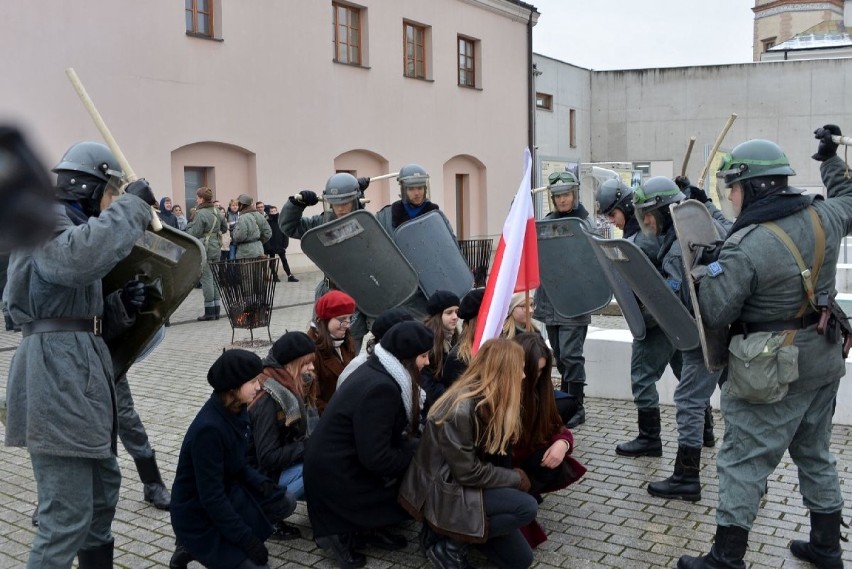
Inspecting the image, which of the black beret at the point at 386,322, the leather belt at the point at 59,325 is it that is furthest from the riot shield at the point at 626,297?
the leather belt at the point at 59,325

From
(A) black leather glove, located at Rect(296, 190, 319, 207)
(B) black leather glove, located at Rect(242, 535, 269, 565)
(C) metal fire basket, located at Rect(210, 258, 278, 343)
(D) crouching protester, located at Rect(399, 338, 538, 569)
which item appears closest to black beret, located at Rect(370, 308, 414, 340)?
(D) crouching protester, located at Rect(399, 338, 538, 569)

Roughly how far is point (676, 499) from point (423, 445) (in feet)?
5.19

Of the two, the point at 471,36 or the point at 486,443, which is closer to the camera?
the point at 486,443

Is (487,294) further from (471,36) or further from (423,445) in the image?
(471,36)

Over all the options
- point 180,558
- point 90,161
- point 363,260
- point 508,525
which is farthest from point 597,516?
point 90,161

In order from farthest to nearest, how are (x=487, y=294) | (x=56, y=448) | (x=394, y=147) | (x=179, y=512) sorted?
(x=394, y=147) < (x=487, y=294) < (x=179, y=512) < (x=56, y=448)

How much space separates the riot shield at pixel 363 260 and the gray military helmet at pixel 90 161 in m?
2.16

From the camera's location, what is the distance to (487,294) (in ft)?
14.1

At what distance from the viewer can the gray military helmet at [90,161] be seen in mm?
3137

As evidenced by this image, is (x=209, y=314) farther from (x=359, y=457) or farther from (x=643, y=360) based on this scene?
(x=359, y=457)

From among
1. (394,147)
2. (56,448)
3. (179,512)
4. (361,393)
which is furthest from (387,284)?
(394,147)

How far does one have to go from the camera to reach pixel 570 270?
588 centimetres

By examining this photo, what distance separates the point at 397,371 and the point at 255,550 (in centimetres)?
91

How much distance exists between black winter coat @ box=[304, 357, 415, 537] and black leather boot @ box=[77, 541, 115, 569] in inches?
32.8
